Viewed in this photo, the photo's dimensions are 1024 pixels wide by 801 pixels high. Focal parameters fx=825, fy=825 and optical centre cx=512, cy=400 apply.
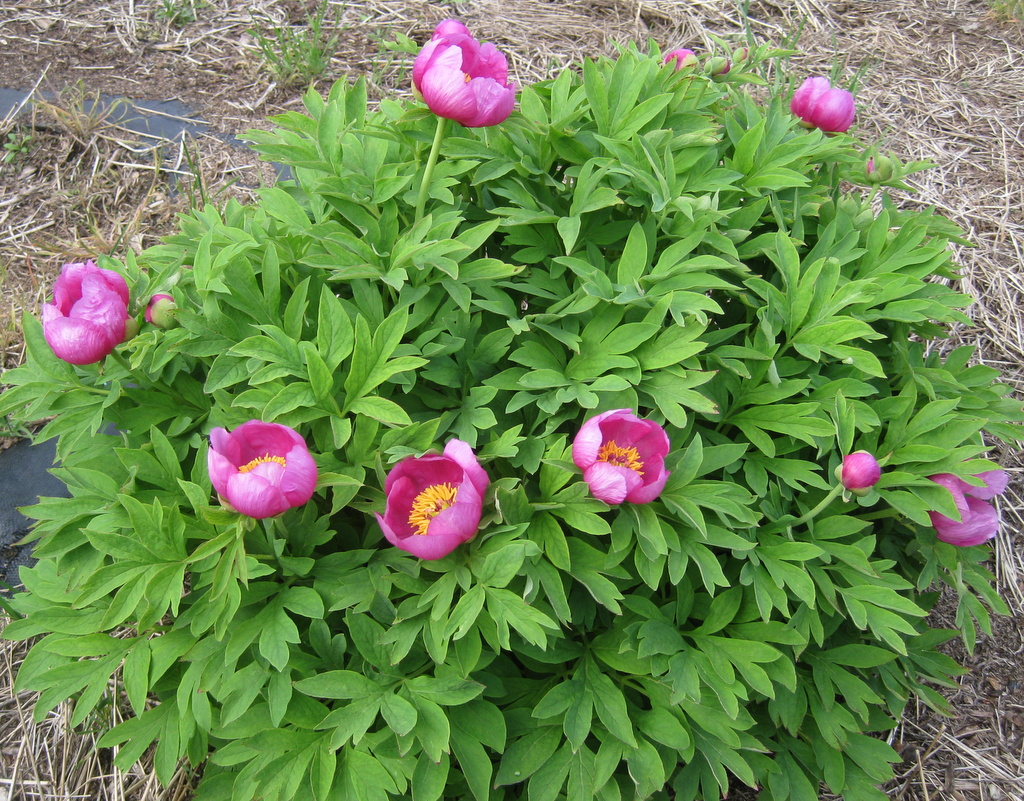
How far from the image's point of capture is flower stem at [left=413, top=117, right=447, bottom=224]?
1.60m

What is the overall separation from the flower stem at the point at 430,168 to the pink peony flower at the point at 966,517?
3.78 ft

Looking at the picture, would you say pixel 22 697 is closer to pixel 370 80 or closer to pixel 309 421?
pixel 309 421

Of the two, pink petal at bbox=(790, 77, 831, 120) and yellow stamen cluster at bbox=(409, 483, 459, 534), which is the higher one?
pink petal at bbox=(790, 77, 831, 120)

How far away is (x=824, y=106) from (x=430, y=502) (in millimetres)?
1377

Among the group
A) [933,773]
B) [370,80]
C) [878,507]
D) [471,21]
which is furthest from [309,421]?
[471,21]

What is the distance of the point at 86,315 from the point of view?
1556 mm

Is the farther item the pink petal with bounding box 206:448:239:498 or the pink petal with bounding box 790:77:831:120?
the pink petal with bounding box 790:77:831:120

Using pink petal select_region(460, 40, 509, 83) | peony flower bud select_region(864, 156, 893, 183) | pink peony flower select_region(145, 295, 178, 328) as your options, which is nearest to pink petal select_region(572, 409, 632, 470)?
pink petal select_region(460, 40, 509, 83)

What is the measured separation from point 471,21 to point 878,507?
3.16 metres

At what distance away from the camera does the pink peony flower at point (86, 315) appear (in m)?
1.52

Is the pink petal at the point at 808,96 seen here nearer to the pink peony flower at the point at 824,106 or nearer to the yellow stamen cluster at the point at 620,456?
the pink peony flower at the point at 824,106

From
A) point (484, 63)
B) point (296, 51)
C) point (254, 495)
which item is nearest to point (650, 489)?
point (254, 495)

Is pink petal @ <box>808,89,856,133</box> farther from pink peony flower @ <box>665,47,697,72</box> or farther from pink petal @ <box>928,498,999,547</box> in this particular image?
pink petal @ <box>928,498,999,547</box>

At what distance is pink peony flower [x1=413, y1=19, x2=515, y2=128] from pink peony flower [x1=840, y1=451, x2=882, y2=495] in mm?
917
